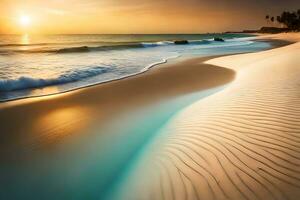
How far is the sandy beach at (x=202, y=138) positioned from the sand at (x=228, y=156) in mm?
10

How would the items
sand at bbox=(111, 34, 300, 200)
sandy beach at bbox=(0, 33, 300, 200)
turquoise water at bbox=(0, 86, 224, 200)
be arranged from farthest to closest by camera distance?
1. turquoise water at bbox=(0, 86, 224, 200)
2. sandy beach at bbox=(0, 33, 300, 200)
3. sand at bbox=(111, 34, 300, 200)

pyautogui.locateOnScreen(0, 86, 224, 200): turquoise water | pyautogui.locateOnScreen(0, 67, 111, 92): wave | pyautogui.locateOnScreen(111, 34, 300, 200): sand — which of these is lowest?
pyautogui.locateOnScreen(0, 86, 224, 200): turquoise water

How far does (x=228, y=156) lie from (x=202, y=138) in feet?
2.77

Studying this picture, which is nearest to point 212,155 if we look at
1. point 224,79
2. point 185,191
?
point 185,191

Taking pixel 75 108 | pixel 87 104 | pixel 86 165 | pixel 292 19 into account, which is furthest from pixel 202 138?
pixel 292 19

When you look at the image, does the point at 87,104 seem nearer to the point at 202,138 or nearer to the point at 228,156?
the point at 202,138

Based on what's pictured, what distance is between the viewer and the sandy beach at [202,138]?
3201 mm

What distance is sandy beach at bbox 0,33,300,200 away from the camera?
3.20 m

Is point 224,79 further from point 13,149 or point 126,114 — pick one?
point 13,149

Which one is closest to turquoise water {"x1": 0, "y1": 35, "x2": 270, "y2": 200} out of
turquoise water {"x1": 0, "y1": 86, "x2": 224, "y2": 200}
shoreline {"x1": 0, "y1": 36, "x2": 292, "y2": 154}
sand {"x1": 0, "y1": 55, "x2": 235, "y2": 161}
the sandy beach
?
turquoise water {"x1": 0, "y1": 86, "x2": 224, "y2": 200}

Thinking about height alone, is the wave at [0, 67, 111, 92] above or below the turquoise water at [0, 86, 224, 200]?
above

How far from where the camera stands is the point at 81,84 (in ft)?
36.4

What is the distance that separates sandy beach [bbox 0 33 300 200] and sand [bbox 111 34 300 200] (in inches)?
0.4

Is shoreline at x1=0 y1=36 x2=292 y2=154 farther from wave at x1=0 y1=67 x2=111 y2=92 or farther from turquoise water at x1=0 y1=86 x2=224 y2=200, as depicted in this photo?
wave at x1=0 y1=67 x2=111 y2=92
